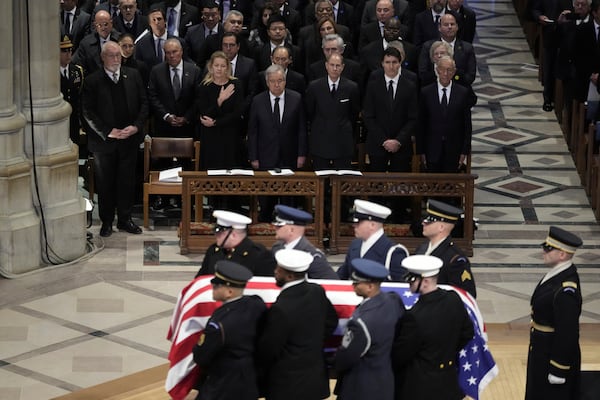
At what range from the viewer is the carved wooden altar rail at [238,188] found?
13.2m

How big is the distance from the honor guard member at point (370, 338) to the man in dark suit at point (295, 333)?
185mm

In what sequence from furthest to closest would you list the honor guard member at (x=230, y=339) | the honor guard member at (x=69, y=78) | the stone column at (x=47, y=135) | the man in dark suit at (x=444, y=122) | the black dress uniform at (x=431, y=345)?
the honor guard member at (x=69, y=78) → the man in dark suit at (x=444, y=122) → the stone column at (x=47, y=135) → the black dress uniform at (x=431, y=345) → the honor guard member at (x=230, y=339)

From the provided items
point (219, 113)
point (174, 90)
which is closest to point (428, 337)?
point (219, 113)

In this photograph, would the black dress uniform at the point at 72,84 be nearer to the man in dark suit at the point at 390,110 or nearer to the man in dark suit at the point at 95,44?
the man in dark suit at the point at 95,44

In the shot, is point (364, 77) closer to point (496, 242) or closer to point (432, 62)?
point (432, 62)

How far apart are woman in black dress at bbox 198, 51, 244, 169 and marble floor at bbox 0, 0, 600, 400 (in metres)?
0.85

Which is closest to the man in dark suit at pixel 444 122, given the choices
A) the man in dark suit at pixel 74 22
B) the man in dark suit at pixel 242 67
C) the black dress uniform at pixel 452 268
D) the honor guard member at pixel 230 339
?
the man in dark suit at pixel 242 67

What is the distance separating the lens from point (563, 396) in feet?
31.2

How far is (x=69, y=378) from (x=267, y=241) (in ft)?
9.94

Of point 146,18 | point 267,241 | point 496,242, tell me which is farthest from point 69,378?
point 146,18

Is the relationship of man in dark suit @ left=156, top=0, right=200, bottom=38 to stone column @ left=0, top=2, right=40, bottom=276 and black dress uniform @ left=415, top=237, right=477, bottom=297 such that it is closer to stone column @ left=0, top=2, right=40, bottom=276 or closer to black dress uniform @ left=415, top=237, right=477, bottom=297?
stone column @ left=0, top=2, right=40, bottom=276

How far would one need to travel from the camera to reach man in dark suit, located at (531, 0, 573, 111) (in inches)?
678

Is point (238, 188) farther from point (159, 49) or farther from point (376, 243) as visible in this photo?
point (376, 243)

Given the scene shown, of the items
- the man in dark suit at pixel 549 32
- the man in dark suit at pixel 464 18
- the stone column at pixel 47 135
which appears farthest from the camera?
the man in dark suit at pixel 549 32
